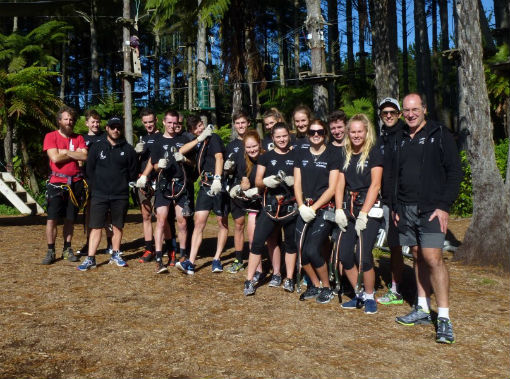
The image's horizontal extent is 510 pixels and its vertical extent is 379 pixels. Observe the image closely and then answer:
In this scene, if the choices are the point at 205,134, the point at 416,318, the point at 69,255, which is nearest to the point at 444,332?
the point at 416,318

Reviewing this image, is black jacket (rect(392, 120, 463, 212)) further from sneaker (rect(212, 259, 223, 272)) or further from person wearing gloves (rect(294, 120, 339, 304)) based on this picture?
sneaker (rect(212, 259, 223, 272))

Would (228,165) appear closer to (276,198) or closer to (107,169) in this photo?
(276,198)

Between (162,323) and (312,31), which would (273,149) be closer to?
(162,323)

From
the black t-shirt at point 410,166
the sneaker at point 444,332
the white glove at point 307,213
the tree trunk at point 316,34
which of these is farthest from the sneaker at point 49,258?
the tree trunk at point 316,34

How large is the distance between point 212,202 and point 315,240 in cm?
199

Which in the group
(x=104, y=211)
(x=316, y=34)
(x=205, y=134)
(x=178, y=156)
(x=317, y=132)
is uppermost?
(x=316, y=34)

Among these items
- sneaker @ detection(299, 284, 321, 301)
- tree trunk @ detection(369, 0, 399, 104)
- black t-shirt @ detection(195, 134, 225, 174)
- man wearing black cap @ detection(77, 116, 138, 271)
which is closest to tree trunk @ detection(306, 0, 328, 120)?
tree trunk @ detection(369, 0, 399, 104)

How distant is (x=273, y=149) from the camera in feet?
21.0

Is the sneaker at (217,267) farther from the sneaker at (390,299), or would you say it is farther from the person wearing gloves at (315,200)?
the sneaker at (390,299)

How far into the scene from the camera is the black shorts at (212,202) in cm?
721

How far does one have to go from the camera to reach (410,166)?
5.07 metres

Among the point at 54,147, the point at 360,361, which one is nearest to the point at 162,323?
the point at 360,361

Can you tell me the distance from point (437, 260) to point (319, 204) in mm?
1531

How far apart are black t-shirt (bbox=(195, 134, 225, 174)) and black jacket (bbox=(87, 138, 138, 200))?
1.08 m
